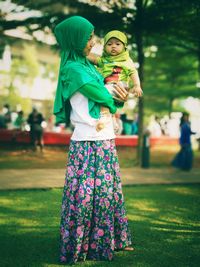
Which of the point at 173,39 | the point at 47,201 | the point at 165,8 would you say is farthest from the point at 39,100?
the point at 47,201

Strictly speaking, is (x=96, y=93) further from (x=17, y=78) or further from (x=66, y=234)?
(x=17, y=78)

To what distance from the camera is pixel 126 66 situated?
3.68 meters

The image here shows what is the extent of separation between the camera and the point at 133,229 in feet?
16.3

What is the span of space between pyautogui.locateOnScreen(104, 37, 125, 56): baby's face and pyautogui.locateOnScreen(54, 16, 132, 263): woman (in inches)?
8.1

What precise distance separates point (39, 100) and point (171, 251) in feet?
141

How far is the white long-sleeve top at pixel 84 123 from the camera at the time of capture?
11.7 feet

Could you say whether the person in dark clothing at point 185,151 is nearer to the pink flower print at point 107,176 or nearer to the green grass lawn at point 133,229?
the green grass lawn at point 133,229

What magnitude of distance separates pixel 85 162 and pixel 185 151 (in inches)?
388

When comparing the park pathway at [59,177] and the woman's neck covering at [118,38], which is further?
the park pathway at [59,177]

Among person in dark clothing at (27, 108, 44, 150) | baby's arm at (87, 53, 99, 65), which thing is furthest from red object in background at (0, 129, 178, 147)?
baby's arm at (87, 53, 99, 65)

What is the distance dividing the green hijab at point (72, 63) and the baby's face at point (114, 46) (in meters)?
0.23

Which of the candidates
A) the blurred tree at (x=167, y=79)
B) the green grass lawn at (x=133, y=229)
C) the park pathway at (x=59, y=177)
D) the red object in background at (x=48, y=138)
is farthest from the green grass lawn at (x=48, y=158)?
the blurred tree at (x=167, y=79)

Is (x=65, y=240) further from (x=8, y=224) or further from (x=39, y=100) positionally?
(x=39, y=100)

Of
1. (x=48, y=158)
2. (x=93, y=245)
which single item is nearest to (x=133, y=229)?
(x=93, y=245)
